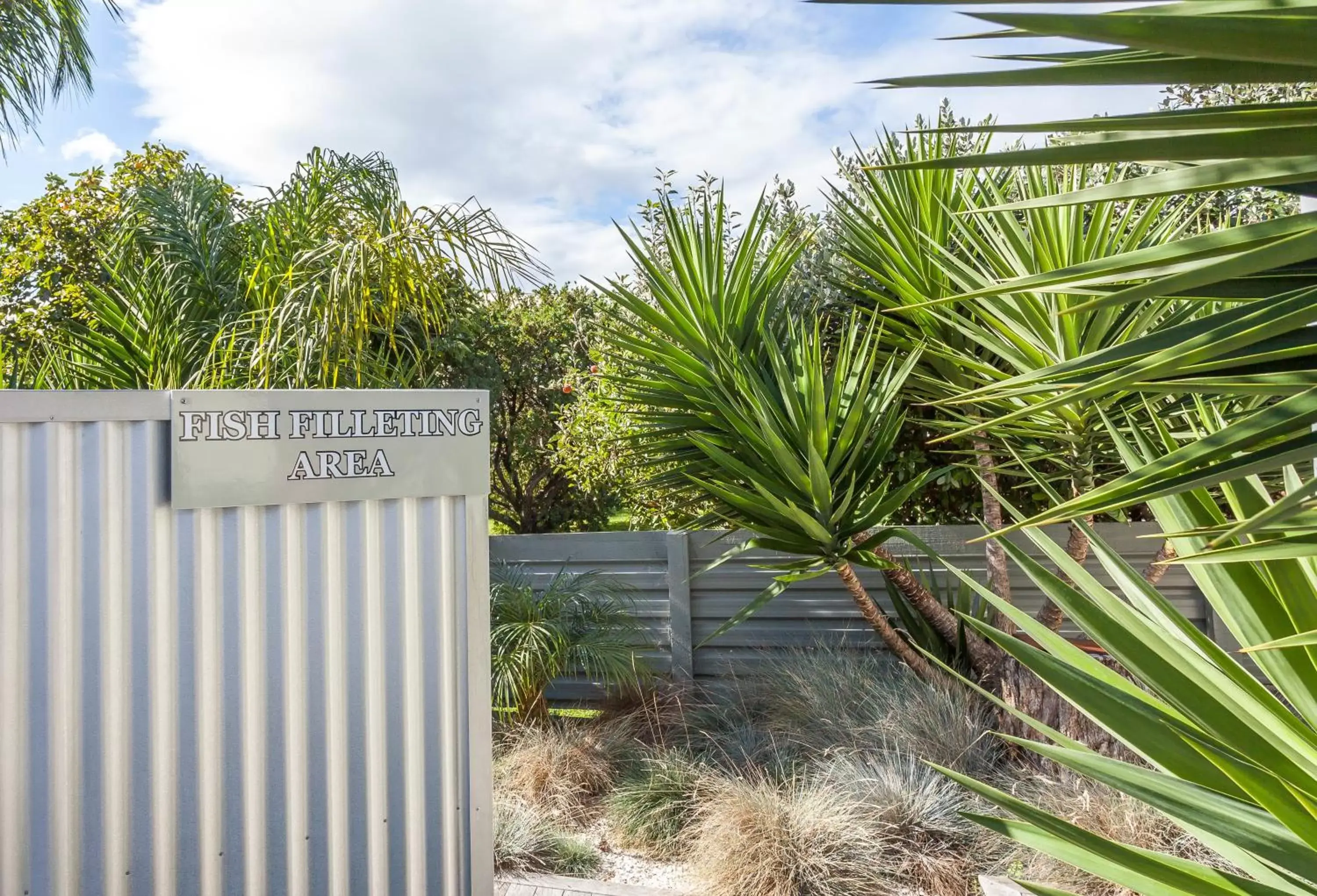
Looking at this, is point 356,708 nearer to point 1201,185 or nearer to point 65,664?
point 65,664

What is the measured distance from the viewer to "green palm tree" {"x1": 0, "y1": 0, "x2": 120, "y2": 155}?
662 cm

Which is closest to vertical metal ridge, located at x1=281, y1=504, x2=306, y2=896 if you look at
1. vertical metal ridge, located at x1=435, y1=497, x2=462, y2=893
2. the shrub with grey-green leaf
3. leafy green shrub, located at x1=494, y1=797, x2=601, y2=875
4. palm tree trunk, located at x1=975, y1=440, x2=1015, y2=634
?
vertical metal ridge, located at x1=435, y1=497, x2=462, y2=893

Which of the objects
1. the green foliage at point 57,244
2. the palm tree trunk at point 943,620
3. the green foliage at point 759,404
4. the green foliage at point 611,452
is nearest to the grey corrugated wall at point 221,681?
the green foliage at point 759,404

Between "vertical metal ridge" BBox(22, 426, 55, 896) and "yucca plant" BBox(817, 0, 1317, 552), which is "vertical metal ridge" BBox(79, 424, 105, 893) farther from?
"yucca plant" BBox(817, 0, 1317, 552)

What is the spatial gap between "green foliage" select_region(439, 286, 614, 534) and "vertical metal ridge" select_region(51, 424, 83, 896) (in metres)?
4.95

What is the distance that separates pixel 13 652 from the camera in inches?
70.3

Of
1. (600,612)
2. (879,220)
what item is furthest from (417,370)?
(879,220)

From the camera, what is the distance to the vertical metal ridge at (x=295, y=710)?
6.80 ft

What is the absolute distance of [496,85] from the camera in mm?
8055

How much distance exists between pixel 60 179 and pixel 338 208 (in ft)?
15.0

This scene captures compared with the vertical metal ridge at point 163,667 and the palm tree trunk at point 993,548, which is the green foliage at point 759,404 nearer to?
the palm tree trunk at point 993,548

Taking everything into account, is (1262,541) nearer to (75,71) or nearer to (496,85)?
(496,85)

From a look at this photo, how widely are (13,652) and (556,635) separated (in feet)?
9.74

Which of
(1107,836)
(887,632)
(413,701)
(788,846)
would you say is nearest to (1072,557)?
(887,632)
